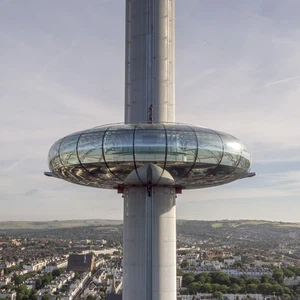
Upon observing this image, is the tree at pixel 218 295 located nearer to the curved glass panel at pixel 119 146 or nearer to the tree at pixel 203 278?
the tree at pixel 203 278

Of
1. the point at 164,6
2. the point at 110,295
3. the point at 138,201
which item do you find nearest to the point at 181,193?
the point at 138,201

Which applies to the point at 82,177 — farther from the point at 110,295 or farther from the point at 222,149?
the point at 110,295

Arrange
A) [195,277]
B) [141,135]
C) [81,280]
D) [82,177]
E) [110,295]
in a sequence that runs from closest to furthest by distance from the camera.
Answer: [141,135]
[82,177]
[110,295]
[195,277]
[81,280]

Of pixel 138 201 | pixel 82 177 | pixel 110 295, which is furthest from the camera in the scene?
pixel 110 295

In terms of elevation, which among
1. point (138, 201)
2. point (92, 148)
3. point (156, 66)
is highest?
point (156, 66)

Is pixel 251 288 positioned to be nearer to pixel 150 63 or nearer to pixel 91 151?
pixel 150 63

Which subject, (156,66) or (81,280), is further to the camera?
(81,280)

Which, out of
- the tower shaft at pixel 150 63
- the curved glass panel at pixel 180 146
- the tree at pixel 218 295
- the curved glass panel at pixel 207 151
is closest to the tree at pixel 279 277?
the tree at pixel 218 295
